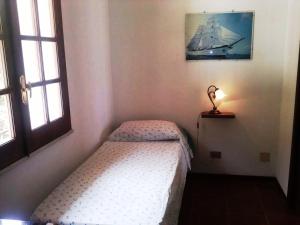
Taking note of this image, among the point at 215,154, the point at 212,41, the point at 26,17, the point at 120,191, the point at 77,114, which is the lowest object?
the point at 215,154

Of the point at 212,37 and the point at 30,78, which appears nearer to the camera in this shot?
the point at 30,78

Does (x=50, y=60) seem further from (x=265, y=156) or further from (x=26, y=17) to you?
(x=265, y=156)

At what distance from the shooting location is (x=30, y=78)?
1.91 meters

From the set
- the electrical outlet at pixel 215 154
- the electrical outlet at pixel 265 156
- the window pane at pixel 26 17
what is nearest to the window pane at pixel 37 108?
the window pane at pixel 26 17

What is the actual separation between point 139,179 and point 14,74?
1112 mm

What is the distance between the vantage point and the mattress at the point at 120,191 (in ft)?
5.54

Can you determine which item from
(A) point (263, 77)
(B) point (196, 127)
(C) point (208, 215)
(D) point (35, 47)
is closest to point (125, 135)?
(B) point (196, 127)

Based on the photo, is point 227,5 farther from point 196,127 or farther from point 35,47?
point 35,47

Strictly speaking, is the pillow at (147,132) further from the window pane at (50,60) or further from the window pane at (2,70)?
the window pane at (2,70)

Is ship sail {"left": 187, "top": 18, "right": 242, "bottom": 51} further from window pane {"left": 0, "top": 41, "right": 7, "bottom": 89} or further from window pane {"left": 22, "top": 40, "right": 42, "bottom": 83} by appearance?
window pane {"left": 0, "top": 41, "right": 7, "bottom": 89}

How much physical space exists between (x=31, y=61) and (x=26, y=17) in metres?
0.28

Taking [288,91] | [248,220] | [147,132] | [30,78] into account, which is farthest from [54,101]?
[288,91]

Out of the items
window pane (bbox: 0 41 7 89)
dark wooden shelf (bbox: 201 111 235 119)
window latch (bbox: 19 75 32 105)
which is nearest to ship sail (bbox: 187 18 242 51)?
dark wooden shelf (bbox: 201 111 235 119)

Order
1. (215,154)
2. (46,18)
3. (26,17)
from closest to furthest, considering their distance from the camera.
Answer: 1. (26,17)
2. (46,18)
3. (215,154)
